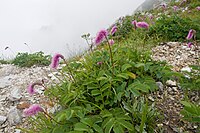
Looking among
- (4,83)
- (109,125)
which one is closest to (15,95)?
(4,83)

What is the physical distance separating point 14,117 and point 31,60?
2.73 m

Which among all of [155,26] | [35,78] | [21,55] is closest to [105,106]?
[35,78]

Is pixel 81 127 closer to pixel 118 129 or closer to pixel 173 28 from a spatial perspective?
pixel 118 129

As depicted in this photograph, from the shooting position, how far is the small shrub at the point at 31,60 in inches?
255

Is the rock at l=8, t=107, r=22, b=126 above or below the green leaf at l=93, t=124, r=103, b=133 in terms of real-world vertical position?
above

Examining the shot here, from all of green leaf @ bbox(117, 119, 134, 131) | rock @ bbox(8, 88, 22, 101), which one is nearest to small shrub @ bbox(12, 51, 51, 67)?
rock @ bbox(8, 88, 22, 101)

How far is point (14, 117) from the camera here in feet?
12.9

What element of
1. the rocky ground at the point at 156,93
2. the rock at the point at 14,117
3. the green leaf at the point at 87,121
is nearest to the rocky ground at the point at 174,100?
the rocky ground at the point at 156,93

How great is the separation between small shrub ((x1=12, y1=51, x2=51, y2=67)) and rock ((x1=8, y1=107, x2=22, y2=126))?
2.48m

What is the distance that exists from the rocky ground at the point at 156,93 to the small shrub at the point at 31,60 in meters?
0.16

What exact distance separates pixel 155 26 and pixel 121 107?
11.3ft

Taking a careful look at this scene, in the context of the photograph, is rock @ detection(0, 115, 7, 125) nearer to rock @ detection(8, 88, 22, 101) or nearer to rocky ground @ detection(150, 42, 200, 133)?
rock @ detection(8, 88, 22, 101)

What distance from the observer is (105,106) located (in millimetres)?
2686

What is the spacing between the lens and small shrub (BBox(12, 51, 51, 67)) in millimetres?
6488
